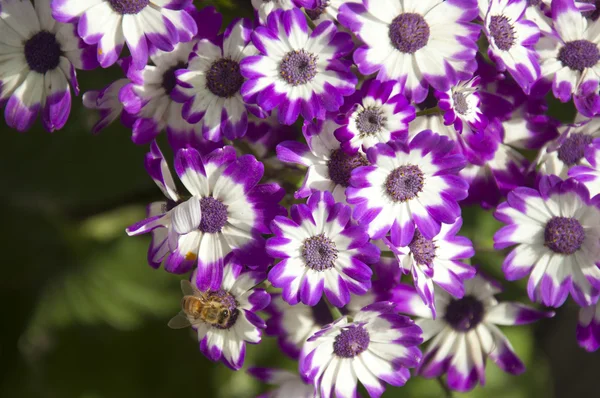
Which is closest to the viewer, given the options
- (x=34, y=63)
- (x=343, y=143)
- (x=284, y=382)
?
(x=343, y=143)

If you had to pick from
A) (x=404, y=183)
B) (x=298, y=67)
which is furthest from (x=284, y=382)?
(x=298, y=67)

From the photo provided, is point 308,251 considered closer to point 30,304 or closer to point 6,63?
point 6,63

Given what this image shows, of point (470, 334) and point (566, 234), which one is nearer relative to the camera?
point (566, 234)

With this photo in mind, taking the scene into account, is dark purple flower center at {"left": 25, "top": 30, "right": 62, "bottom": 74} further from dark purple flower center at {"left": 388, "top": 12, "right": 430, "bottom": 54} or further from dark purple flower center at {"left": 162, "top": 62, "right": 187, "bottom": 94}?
dark purple flower center at {"left": 388, "top": 12, "right": 430, "bottom": 54}

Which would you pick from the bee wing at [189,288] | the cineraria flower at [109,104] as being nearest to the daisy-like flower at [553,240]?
the bee wing at [189,288]

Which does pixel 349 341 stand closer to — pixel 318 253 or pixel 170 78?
pixel 318 253
